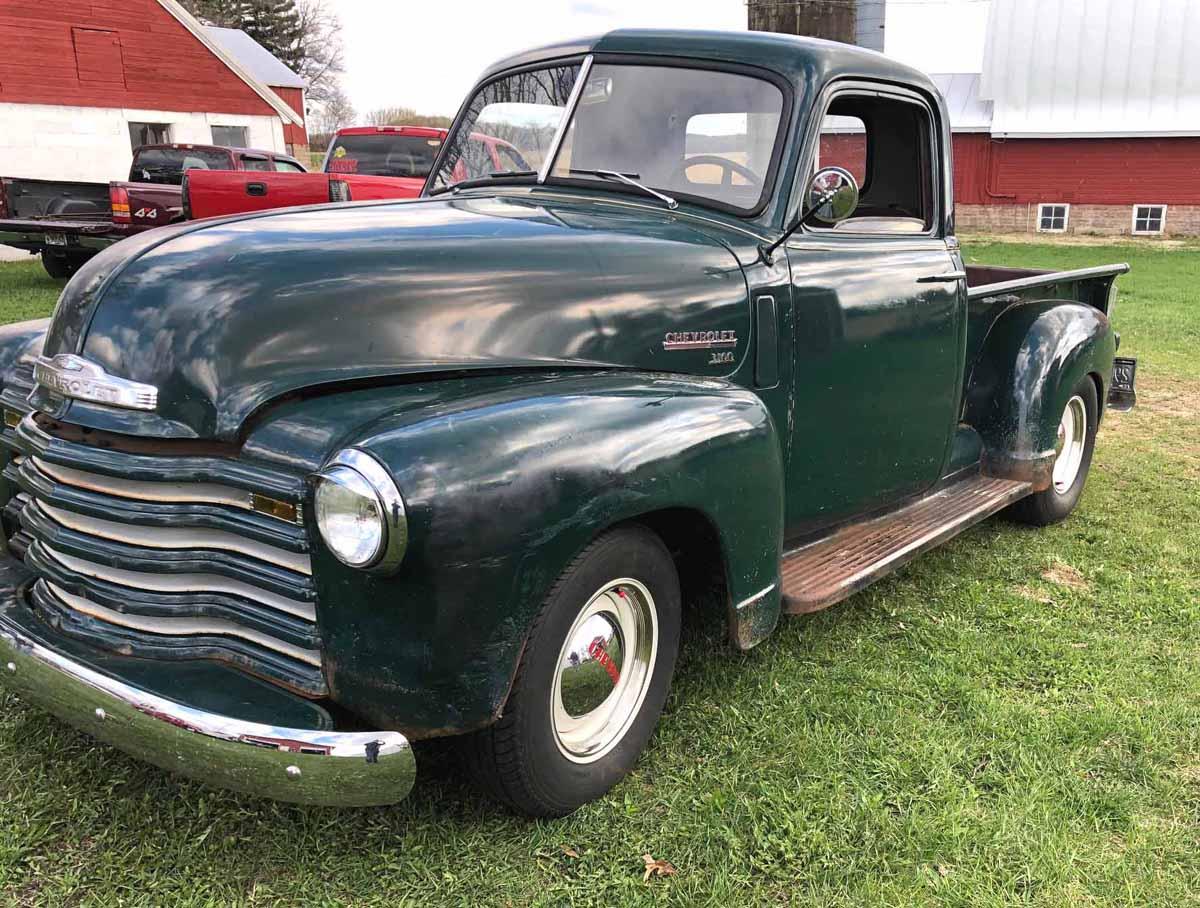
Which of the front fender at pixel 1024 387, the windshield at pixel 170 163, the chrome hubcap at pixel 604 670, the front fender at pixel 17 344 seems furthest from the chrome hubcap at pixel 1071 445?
the windshield at pixel 170 163

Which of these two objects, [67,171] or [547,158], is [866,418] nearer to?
[547,158]

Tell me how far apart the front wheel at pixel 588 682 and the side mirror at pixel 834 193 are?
3.94 feet

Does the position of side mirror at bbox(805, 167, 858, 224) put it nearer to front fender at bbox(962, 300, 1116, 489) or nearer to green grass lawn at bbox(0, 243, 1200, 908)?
green grass lawn at bbox(0, 243, 1200, 908)

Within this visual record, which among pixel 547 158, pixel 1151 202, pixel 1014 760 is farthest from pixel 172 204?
pixel 1151 202

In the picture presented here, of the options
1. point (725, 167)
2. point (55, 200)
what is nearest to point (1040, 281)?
point (725, 167)

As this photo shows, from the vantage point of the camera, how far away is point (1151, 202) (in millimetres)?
25359

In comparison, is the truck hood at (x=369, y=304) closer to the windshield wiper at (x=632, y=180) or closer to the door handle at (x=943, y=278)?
the windshield wiper at (x=632, y=180)

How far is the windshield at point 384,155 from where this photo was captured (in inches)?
434

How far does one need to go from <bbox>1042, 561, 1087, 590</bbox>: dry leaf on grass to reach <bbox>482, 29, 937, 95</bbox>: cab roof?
2136mm

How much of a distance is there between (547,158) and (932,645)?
2147 mm

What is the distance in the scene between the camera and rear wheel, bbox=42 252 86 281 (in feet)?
42.9

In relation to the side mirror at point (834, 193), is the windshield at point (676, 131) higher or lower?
higher

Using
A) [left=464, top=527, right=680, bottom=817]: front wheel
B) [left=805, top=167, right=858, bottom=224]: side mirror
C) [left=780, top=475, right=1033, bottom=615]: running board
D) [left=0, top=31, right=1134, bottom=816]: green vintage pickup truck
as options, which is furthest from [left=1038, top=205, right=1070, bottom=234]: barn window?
[left=464, top=527, right=680, bottom=817]: front wheel

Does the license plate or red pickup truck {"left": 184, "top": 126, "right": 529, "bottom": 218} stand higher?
red pickup truck {"left": 184, "top": 126, "right": 529, "bottom": 218}
